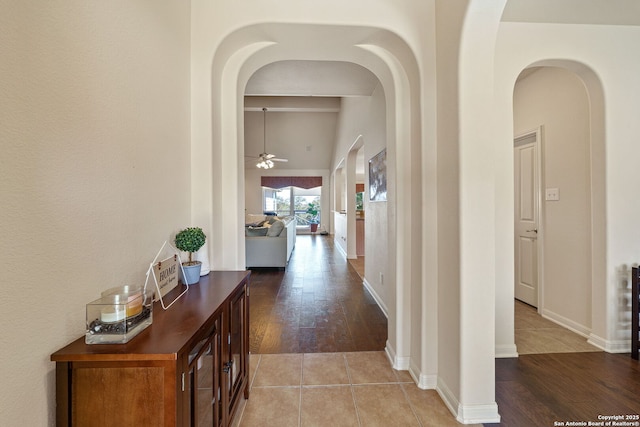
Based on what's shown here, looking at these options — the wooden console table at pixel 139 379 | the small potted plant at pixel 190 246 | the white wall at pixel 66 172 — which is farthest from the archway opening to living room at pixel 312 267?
the white wall at pixel 66 172

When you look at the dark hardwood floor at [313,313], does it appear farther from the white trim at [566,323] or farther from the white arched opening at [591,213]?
the white trim at [566,323]

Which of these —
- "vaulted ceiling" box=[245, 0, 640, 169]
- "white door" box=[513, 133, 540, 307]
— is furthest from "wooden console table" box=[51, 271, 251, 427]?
"white door" box=[513, 133, 540, 307]

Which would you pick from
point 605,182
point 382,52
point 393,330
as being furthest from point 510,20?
point 393,330

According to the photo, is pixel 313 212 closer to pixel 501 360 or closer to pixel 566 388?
pixel 501 360

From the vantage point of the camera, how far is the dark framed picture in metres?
3.15

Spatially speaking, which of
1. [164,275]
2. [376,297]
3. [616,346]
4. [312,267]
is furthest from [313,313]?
[616,346]

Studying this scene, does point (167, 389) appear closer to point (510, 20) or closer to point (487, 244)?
point (487, 244)

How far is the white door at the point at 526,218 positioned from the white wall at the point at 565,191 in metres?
0.18

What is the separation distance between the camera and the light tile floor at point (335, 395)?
1.56m

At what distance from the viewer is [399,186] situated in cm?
199

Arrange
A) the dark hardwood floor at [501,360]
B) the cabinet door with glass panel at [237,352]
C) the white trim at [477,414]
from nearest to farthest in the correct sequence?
the cabinet door with glass panel at [237,352] < the white trim at [477,414] < the dark hardwood floor at [501,360]

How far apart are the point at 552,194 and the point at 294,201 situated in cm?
924

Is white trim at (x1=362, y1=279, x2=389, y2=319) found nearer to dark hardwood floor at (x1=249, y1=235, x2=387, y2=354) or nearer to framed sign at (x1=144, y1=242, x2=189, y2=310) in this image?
dark hardwood floor at (x1=249, y1=235, x2=387, y2=354)

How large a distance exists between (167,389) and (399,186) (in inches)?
69.2
